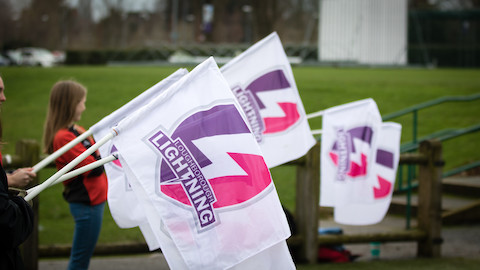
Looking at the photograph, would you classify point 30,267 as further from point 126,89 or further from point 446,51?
point 446,51

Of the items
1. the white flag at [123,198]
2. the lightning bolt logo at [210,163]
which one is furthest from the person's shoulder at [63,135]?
the lightning bolt logo at [210,163]

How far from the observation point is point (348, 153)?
5492 mm

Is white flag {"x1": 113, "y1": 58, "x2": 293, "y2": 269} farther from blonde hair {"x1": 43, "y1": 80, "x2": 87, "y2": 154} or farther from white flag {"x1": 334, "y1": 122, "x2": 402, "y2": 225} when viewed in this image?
white flag {"x1": 334, "y1": 122, "x2": 402, "y2": 225}

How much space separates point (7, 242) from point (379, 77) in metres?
19.2

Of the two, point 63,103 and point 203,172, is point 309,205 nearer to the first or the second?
point 63,103

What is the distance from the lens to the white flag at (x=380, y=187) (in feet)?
18.3

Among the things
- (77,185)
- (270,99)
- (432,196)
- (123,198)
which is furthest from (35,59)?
(123,198)

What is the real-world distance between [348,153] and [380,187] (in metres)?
0.50

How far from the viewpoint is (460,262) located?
236 inches

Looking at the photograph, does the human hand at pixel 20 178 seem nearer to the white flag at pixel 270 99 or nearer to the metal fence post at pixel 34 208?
the metal fence post at pixel 34 208

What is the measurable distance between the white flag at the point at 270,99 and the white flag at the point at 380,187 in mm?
1012

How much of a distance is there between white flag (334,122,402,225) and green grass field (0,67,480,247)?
300 cm

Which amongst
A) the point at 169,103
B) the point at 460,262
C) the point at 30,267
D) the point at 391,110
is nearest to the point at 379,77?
the point at 391,110

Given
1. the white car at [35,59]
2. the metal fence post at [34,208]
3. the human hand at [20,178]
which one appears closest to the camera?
the human hand at [20,178]
